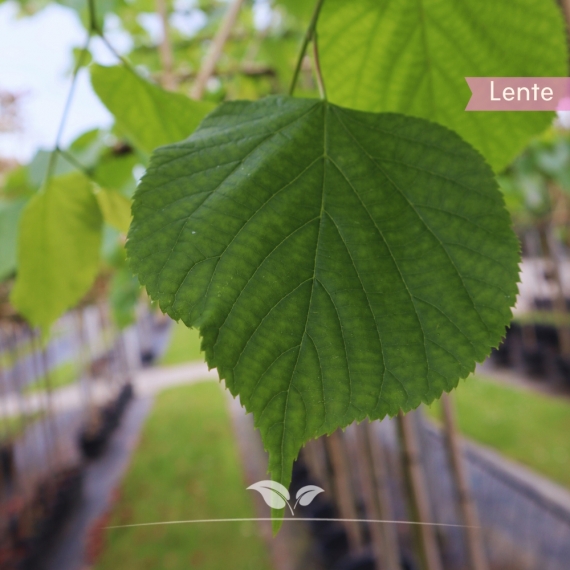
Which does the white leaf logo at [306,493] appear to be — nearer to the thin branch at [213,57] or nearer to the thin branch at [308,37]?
the thin branch at [308,37]

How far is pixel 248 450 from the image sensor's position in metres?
2.24

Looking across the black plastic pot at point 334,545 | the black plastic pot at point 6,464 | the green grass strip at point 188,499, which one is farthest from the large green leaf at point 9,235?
the black plastic pot at point 6,464

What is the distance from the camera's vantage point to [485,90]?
0.91 ft

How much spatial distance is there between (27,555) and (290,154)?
2230 mm

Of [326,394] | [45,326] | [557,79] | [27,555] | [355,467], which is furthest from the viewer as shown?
[355,467]

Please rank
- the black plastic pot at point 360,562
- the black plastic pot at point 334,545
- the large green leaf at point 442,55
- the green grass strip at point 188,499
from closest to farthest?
the large green leaf at point 442,55 → the black plastic pot at point 360,562 → the black plastic pot at point 334,545 → the green grass strip at point 188,499

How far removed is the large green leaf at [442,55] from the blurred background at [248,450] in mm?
138

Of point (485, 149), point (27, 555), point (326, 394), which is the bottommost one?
point (27, 555)

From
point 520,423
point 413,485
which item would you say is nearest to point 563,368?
point 520,423

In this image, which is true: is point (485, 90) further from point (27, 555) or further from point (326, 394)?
point (27, 555)

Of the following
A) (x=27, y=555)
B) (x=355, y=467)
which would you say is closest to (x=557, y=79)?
(x=355, y=467)

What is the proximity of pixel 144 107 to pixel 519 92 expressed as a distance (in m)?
0.24

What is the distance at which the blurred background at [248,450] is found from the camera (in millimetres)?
697

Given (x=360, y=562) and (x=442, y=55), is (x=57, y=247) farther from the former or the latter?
(x=360, y=562)
